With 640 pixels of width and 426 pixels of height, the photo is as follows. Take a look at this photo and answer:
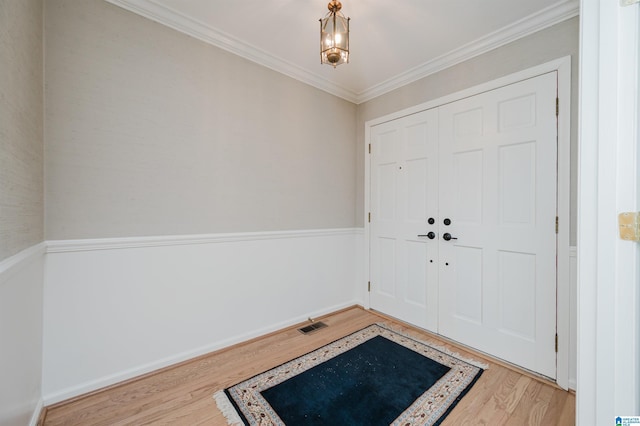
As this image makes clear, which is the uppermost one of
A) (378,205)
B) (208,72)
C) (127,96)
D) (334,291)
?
(208,72)

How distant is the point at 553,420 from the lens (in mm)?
1544

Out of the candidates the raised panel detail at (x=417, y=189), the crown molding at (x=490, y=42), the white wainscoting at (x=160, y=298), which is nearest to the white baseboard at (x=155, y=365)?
the white wainscoting at (x=160, y=298)

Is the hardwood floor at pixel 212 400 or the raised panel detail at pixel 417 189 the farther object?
the raised panel detail at pixel 417 189

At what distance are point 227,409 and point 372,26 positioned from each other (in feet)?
9.26

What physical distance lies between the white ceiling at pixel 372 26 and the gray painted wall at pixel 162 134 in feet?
0.40

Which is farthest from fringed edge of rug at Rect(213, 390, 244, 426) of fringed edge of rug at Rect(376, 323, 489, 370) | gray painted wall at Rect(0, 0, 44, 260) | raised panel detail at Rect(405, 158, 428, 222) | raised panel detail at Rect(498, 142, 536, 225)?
raised panel detail at Rect(498, 142, 536, 225)

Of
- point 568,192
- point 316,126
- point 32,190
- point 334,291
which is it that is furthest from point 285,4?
point 334,291

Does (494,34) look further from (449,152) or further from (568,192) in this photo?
(568,192)

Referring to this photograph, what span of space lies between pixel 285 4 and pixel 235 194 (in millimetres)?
1467

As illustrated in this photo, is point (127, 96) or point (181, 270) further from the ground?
point (127, 96)

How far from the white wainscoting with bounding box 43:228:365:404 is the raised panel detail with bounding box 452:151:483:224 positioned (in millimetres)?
1436

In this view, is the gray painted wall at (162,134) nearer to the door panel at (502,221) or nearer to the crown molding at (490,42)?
the crown molding at (490,42)

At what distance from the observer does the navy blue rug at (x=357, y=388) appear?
157 cm

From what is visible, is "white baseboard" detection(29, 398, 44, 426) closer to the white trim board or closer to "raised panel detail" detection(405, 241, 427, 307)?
the white trim board
